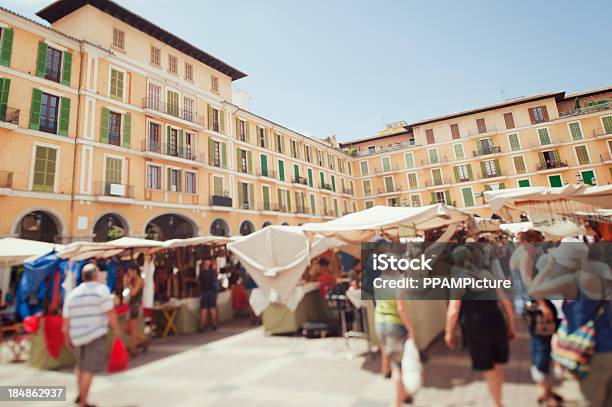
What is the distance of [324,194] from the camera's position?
34406 mm

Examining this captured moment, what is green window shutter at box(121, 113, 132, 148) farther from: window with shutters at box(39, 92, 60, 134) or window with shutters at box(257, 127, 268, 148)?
window with shutters at box(257, 127, 268, 148)

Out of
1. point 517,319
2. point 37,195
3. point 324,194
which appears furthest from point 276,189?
point 517,319

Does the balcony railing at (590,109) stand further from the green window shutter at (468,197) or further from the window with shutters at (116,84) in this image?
the window with shutters at (116,84)

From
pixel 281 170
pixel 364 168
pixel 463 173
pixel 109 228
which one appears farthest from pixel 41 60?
pixel 463 173

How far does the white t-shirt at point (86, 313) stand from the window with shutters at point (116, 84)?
17.0m

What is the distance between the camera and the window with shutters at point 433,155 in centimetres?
3719

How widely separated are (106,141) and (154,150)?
2.65 metres

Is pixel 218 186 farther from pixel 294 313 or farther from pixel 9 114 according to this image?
pixel 294 313

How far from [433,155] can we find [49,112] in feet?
115

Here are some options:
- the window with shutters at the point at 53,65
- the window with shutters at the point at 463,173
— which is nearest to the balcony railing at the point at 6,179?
the window with shutters at the point at 53,65

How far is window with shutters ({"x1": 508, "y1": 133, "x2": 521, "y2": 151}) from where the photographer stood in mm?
33781

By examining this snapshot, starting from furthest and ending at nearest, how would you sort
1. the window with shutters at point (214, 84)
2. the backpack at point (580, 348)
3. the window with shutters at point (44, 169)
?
the window with shutters at point (214, 84), the window with shutters at point (44, 169), the backpack at point (580, 348)

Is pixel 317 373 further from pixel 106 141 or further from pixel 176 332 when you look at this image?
pixel 106 141

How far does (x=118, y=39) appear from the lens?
18625mm
